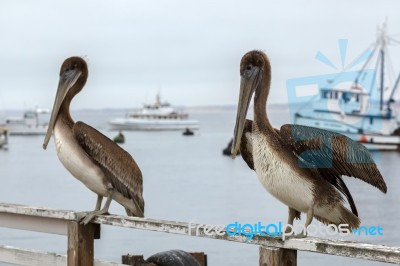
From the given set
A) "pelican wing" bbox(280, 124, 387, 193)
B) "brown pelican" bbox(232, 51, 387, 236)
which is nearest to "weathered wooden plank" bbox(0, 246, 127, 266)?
"brown pelican" bbox(232, 51, 387, 236)

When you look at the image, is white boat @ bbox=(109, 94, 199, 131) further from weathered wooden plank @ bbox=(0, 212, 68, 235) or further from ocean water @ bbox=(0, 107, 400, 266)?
weathered wooden plank @ bbox=(0, 212, 68, 235)

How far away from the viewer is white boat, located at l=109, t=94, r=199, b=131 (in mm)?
105000

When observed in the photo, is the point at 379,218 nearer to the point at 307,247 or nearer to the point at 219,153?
the point at 307,247

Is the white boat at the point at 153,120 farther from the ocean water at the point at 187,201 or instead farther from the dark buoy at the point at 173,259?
the dark buoy at the point at 173,259

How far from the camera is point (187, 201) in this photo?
3006 centimetres

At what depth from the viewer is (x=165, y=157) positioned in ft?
217

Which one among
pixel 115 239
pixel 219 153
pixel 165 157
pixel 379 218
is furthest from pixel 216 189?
pixel 219 153

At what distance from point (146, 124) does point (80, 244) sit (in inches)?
4027

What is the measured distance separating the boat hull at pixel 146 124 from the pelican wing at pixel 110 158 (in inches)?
3903

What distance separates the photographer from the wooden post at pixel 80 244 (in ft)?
14.3

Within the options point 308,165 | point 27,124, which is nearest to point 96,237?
point 308,165

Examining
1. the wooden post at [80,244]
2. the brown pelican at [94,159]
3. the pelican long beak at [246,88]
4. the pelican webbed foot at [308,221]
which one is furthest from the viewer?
the brown pelican at [94,159]

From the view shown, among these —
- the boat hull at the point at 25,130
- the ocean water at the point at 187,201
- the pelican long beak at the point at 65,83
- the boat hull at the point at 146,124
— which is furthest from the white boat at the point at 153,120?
the pelican long beak at the point at 65,83

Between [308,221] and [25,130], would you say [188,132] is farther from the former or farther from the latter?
[308,221]
